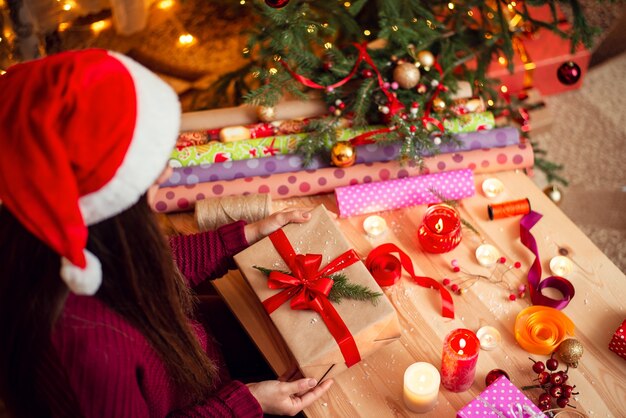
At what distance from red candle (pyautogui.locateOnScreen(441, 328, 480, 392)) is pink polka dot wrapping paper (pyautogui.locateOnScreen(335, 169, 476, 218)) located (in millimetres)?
393

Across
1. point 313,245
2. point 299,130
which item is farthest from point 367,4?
point 313,245

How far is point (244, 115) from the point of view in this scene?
159cm

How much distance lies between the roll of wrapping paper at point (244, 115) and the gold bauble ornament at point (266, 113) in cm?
1

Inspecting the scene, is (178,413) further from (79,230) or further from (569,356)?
(569,356)

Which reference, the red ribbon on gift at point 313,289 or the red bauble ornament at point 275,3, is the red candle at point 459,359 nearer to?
the red ribbon on gift at point 313,289

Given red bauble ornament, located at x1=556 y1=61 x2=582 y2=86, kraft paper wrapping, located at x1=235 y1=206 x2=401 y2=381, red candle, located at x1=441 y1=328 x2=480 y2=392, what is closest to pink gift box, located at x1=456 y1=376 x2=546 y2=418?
red candle, located at x1=441 y1=328 x2=480 y2=392

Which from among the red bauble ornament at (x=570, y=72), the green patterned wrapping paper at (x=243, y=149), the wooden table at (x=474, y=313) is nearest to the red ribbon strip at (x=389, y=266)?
the wooden table at (x=474, y=313)

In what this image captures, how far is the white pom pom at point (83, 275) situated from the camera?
30.2 inches

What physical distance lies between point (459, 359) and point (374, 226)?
415 mm

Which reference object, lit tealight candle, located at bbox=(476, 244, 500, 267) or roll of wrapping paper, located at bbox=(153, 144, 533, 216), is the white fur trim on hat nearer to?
roll of wrapping paper, located at bbox=(153, 144, 533, 216)

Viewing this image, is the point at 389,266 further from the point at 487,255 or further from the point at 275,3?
the point at 275,3

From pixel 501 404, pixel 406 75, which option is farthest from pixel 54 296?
pixel 406 75

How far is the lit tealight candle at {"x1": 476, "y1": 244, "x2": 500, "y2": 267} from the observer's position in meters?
1.30

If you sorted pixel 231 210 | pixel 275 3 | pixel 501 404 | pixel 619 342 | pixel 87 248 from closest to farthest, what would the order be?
pixel 87 248, pixel 501 404, pixel 619 342, pixel 231 210, pixel 275 3
